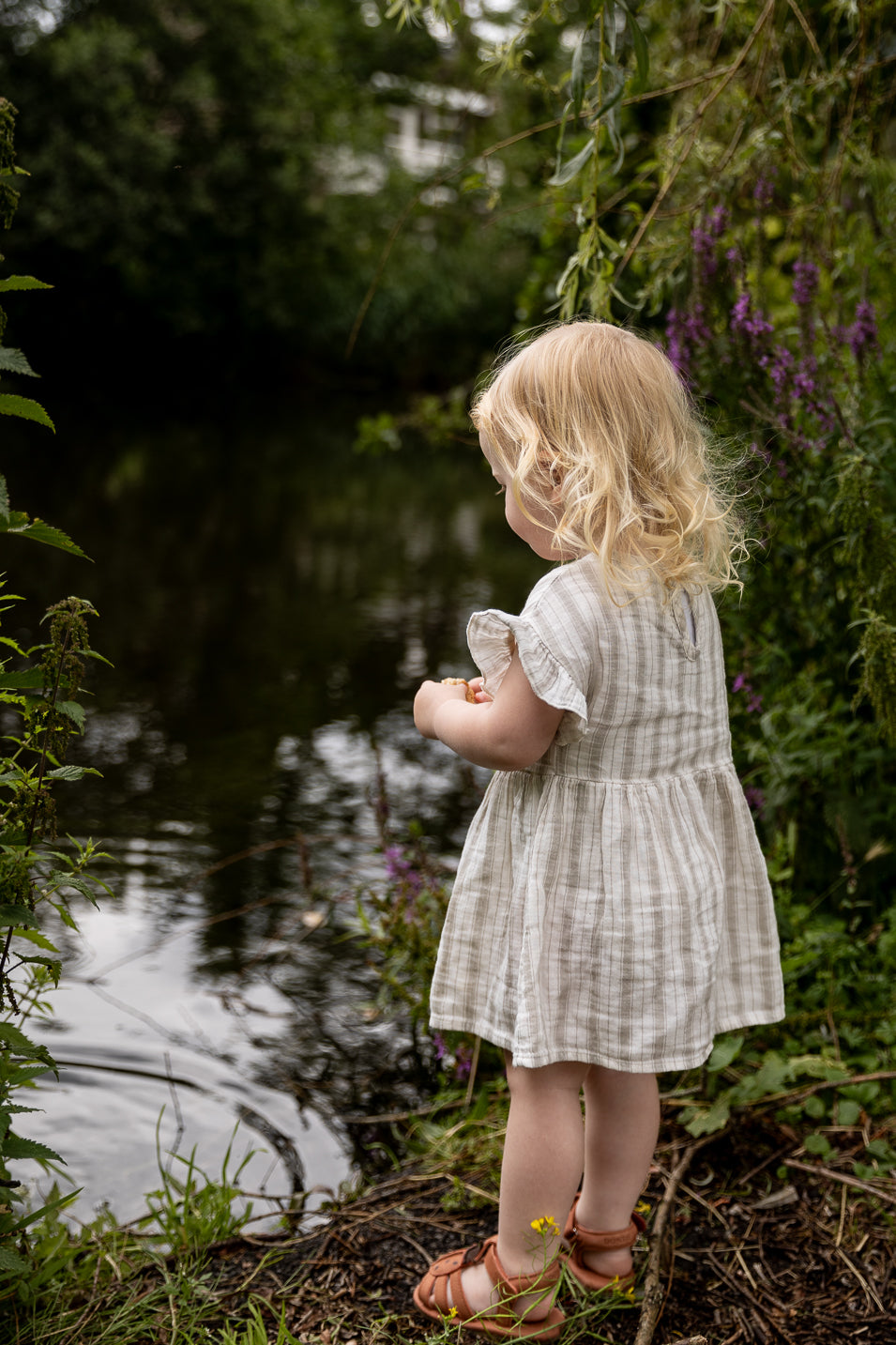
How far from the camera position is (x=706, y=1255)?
1.99 meters

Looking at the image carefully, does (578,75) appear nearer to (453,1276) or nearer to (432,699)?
(432,699)

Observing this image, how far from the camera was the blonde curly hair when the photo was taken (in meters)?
1.68

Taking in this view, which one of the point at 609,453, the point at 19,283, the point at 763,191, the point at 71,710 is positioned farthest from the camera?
the point at 763,191

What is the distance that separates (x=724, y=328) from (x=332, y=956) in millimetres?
1935

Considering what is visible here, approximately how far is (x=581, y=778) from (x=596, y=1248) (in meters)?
0.76

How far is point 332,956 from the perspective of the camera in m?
3.39

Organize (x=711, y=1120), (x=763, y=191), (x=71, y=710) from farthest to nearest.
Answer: (x=763, y=191), (x=711, y=1120), (x=71, y=710)

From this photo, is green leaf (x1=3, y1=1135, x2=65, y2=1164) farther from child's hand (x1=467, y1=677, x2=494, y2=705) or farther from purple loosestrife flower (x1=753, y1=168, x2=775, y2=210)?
purple loosestrife flower (x1=753, y1=168, x2=775, y2=210)

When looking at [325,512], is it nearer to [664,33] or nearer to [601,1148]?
[664,33]

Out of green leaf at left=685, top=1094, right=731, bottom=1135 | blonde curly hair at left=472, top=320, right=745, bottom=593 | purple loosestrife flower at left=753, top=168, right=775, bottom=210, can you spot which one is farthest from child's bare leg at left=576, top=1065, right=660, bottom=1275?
purple loosestrife flower at left=753, top=168, right=775, bottom=210

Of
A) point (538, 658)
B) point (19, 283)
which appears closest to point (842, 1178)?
point (538, 658)

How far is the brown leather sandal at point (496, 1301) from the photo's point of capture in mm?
1730

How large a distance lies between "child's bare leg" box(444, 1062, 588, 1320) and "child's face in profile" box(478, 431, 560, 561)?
0.74 metres

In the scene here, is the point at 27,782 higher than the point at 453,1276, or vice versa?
the point at 27,782
